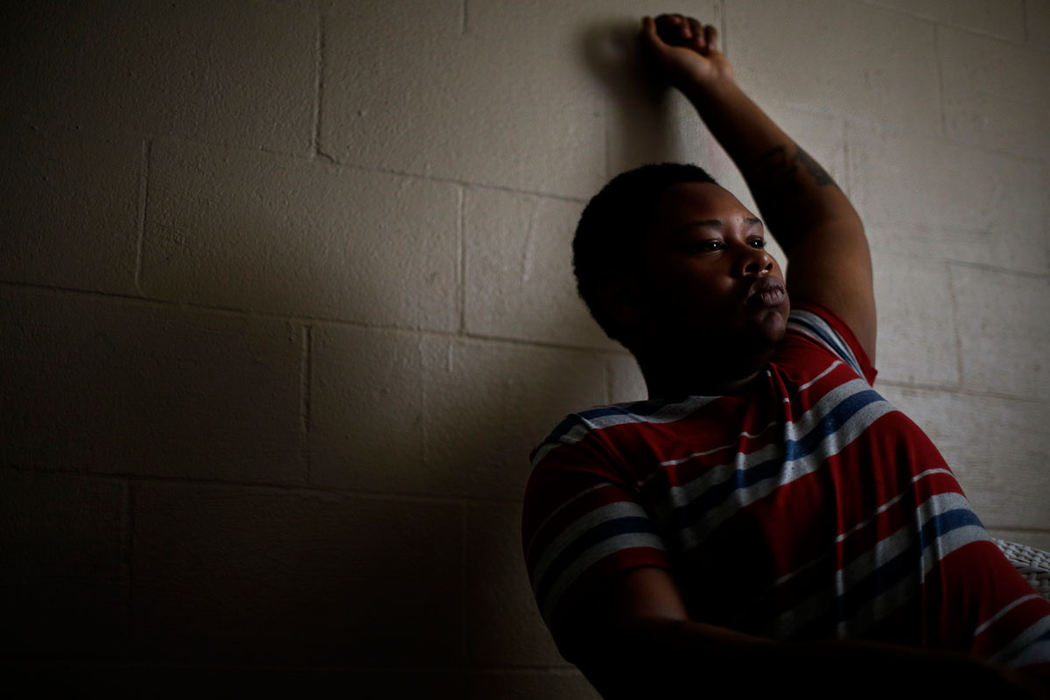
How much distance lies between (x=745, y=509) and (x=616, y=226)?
55 cm

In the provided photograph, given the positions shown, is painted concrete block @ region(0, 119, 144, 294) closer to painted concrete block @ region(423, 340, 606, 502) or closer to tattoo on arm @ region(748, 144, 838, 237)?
painted concrete block @ region(423, 340, 606, 502)

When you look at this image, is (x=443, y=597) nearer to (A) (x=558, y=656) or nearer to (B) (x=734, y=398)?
(A) (x=558, y=656)

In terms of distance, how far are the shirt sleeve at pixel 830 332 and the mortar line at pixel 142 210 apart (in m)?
0.96

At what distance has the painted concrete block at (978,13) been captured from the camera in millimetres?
2082

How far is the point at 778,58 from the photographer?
1.94 meters

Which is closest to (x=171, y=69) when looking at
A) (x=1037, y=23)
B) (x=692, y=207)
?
(x=692, y=207)

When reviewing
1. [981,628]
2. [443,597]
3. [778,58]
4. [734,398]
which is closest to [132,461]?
[443,597]

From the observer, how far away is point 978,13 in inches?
83.7

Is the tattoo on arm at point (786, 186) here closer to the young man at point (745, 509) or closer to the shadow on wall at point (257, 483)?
the young man at point (745, 509)

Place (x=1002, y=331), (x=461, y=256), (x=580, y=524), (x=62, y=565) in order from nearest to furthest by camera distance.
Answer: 1. (x=580, y=524)
2. (x=62, y=565)
3. (x=461, y=256)
4. (x=1002, y=331)

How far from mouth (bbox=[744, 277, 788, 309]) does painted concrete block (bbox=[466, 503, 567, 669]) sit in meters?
0.50

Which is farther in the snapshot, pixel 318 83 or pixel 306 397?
pixel 318 83

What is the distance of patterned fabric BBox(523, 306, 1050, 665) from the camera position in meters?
1.11

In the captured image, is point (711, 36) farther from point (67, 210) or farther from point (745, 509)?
point (67, 210)
